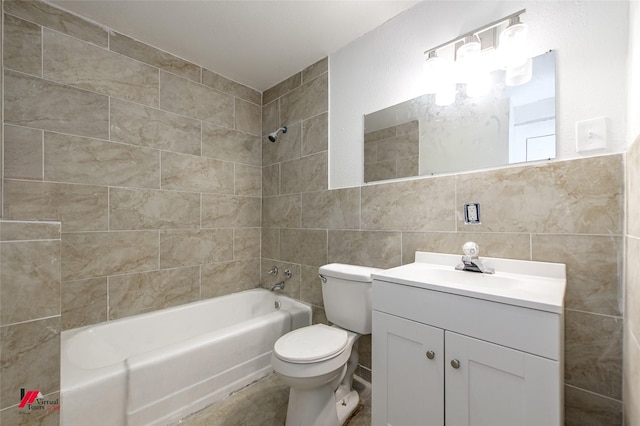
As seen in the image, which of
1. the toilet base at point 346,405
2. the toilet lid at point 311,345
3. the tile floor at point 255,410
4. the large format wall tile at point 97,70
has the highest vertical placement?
the large format wall tile at point 97,70

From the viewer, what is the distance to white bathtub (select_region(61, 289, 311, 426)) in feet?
4.12

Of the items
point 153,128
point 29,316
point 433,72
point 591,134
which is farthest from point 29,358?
point 591,134

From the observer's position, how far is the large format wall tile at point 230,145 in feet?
7.43

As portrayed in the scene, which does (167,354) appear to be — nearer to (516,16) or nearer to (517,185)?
(517,185)

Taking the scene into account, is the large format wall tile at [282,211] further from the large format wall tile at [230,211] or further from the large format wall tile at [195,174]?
the large format wall tile at [195,174]

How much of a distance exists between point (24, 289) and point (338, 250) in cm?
160

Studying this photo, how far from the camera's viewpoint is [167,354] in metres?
1.45

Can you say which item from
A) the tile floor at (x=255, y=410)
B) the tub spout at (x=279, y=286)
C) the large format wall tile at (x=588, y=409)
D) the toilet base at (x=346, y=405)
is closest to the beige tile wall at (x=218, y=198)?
the large format wall tile at (x=588, y=409)

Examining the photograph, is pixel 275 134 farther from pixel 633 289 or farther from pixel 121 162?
pixel 633 289

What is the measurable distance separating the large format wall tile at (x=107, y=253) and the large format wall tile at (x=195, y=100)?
102 centimetres

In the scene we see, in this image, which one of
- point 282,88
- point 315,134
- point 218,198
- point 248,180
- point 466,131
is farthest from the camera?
point 248,180

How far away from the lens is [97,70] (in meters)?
1.74

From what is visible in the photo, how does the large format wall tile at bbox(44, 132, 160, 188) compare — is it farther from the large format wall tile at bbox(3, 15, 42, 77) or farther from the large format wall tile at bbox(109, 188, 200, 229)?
the large format wall tile at bbox(3, 15, 42, 77)

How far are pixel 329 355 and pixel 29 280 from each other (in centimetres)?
130
